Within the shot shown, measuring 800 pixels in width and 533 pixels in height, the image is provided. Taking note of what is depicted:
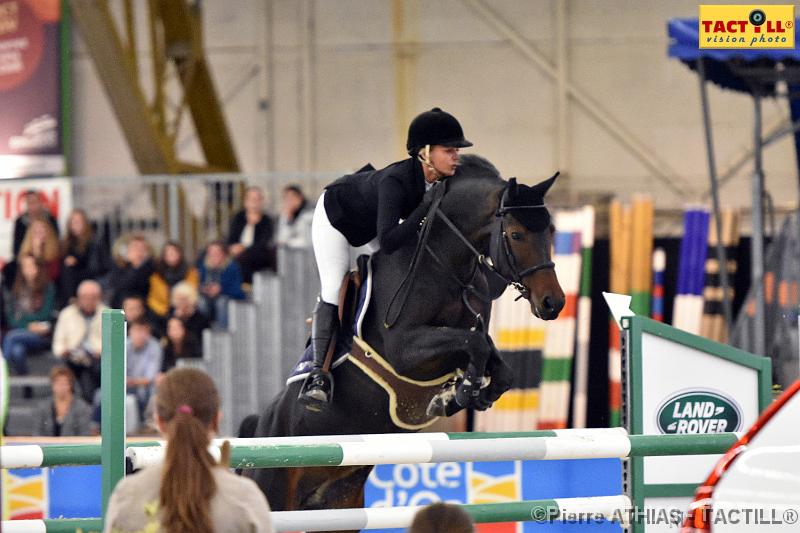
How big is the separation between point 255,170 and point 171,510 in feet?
37.6

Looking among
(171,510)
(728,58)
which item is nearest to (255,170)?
(728,58)

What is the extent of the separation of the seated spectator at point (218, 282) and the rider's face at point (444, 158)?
16.9 feet

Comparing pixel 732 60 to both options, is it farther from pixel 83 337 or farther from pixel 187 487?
pixel 187 487

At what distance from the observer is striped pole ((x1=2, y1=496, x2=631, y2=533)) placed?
139 inches

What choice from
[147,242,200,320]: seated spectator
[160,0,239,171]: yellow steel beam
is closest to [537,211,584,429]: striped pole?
[147,242,200,320]: seated spectator

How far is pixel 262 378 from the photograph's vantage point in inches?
360

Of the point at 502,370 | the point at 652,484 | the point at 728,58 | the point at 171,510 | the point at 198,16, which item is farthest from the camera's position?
the point at 198,16

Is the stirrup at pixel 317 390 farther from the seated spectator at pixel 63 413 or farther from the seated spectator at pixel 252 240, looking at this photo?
the seated spectator at pixel 252 240

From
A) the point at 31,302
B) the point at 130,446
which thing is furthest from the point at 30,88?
the point at 130,446

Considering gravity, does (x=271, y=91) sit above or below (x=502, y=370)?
above

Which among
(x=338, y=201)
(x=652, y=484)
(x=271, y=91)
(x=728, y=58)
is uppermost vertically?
(x=271, y=91)

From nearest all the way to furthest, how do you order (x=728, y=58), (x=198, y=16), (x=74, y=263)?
(x=728, y=58)
(x=74, y=263)
(x=198, y=16)

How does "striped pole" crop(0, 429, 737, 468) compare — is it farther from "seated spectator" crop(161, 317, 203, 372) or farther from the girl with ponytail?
"seated spectator" crop(161, 317, 203, 372)

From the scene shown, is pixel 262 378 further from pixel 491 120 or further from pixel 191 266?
pixel 491 120
